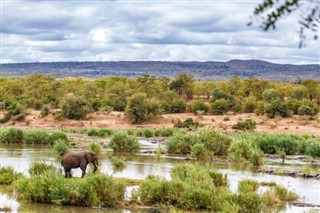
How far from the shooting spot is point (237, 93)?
278 feet

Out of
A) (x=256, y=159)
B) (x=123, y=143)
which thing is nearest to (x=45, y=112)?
(x=123, y=143)

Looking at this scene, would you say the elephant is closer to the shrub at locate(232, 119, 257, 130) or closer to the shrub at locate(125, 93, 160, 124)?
the shrub at locate(232, 119, 257, 130)

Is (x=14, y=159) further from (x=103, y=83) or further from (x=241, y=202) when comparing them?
(x=103, y=83)

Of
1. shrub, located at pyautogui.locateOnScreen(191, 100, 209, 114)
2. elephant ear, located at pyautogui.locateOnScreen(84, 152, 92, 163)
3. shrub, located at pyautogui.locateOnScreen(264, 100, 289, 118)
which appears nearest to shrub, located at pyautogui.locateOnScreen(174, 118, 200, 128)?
shrub, located at pyautogui.locateOnScreen(191, 100, 209, 114)

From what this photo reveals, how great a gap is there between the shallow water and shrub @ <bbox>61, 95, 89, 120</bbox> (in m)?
23.5

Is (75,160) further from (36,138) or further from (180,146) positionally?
(36,138)

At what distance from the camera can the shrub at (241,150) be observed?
1271 inches

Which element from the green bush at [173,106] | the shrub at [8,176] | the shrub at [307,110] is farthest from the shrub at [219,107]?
the shrub at [8,176]

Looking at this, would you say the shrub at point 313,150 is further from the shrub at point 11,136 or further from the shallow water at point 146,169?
the shrub at point 11,136

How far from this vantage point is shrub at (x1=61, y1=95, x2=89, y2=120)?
6225 centimetres

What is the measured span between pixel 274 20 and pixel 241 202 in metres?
11.7

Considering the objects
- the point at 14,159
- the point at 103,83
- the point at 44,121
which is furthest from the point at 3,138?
the point at 103,83

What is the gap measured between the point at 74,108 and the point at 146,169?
3588 cm

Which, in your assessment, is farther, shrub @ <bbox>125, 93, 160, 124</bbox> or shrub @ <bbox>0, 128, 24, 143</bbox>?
shrub @ <bbox>125, 93, 160, 124</bbox>
